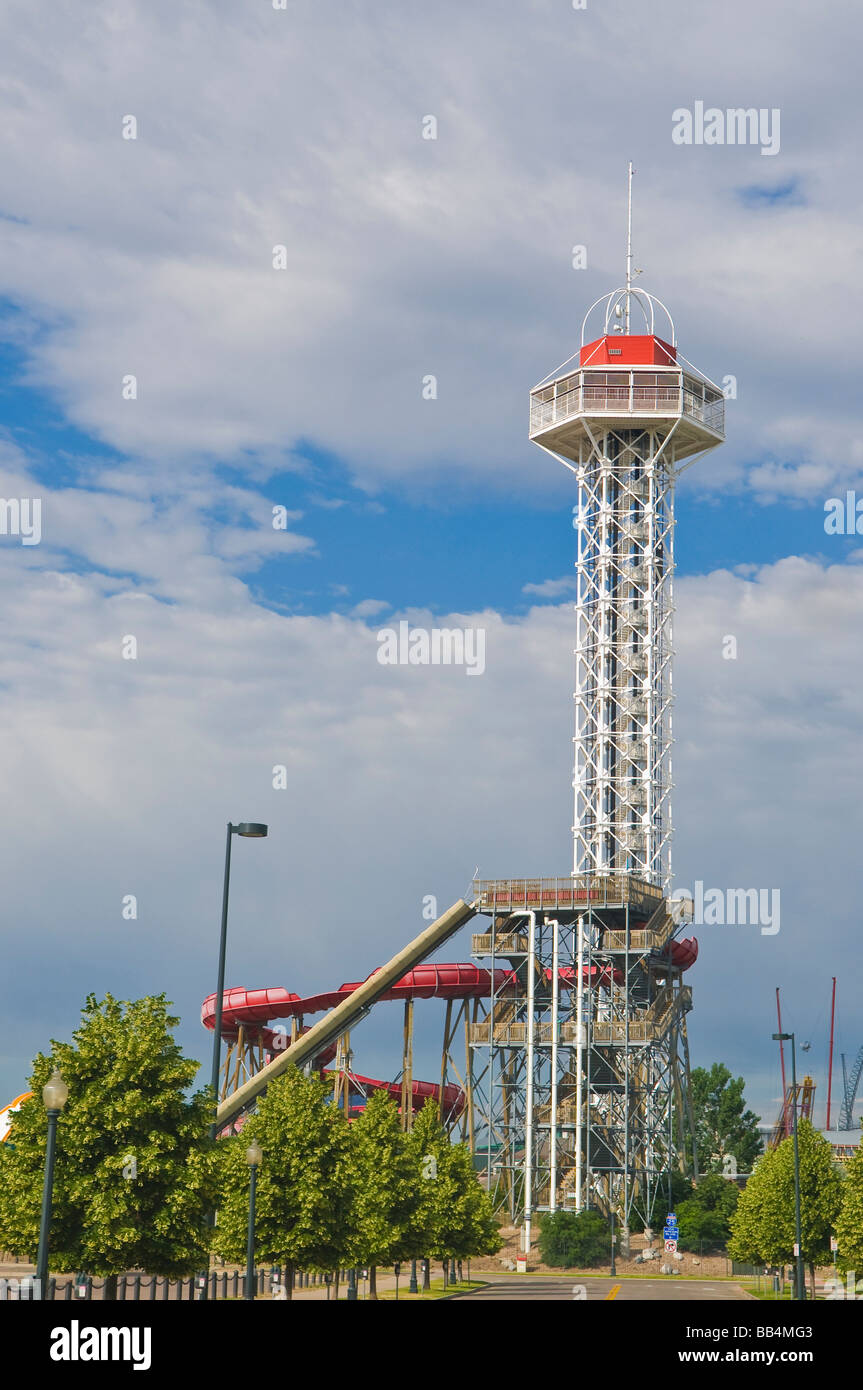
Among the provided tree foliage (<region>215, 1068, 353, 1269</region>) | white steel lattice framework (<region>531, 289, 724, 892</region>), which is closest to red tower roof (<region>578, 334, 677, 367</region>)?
white steel lattice framework (<region>531, 289, 724, 892</region>)

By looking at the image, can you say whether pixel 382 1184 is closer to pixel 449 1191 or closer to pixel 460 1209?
pixel 449 1191

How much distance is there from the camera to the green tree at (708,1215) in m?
83.2

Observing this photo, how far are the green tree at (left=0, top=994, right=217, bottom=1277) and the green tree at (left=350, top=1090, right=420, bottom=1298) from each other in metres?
12.5

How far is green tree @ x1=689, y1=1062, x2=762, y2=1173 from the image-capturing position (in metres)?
120

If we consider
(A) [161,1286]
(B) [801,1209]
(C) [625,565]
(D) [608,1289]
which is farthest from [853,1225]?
(C) [625,565]

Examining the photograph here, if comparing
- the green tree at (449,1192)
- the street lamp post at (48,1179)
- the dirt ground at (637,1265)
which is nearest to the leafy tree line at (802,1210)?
the green tree at (449,1192)

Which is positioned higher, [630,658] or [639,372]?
[639,372]

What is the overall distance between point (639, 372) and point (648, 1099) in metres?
44.8

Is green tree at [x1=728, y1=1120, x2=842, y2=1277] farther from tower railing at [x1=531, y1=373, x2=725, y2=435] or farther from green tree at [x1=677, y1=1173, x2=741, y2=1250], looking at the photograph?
tower railing at [x1=531, y1=373, x2=725, y2=435]

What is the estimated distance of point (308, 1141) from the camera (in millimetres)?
40469

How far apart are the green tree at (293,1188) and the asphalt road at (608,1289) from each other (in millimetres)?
14954
